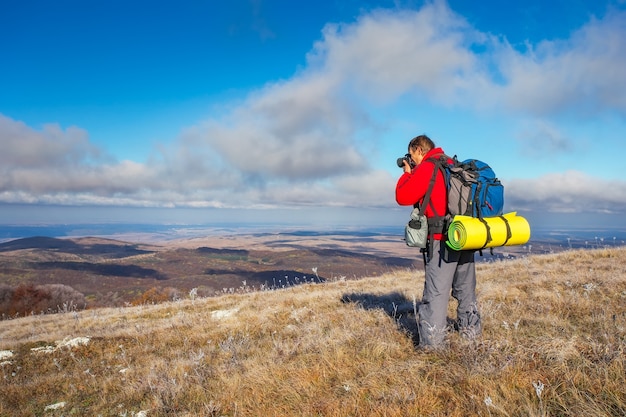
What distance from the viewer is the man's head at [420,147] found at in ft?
17.4

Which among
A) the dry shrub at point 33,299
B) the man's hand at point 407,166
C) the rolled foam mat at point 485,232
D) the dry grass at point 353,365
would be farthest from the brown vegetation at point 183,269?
the rolled foam mat at point 485,232

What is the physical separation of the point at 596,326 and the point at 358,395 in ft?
13.4

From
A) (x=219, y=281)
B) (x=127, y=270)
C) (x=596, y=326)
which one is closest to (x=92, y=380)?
(x=596, y=326)

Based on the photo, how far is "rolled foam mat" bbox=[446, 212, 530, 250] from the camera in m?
4.29

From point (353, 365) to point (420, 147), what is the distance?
3.39 metres

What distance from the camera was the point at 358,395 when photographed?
3.64 meters

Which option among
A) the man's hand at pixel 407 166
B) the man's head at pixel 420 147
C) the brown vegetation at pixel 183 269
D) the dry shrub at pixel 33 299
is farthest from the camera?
the brown vegetation at pixel 183 269

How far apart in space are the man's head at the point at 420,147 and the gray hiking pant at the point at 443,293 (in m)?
1.36

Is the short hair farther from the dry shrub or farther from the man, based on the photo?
the dry shrub

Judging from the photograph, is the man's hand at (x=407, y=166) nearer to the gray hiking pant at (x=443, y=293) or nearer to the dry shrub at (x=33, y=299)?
the gray hiking pant at (x=443, y=293)

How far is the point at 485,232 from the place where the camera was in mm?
4344

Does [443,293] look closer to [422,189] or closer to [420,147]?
[422,189]

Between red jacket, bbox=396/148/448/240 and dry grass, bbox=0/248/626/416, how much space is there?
1627 millimetres

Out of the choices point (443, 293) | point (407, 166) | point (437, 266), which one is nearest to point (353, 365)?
point (443, 293)
